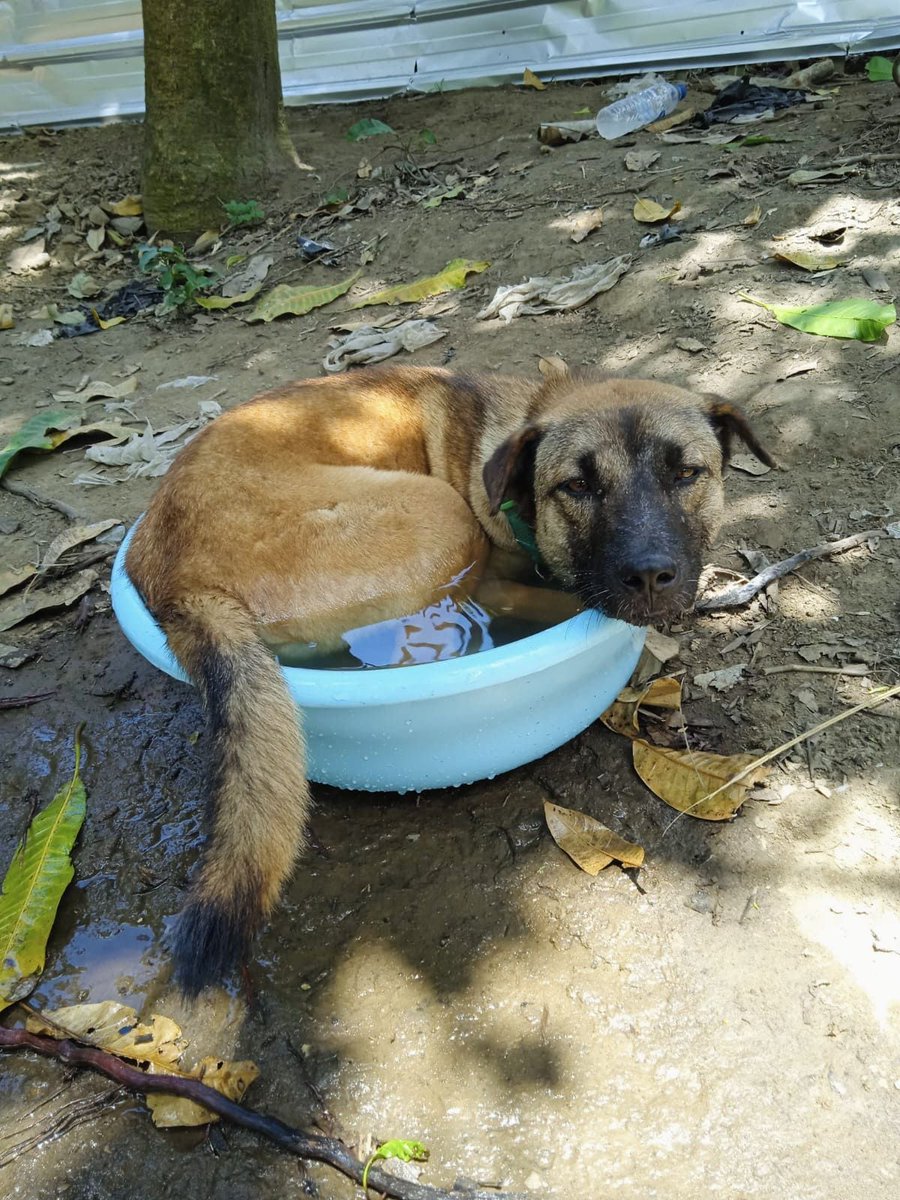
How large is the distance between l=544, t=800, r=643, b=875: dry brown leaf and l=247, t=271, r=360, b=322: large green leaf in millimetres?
4508

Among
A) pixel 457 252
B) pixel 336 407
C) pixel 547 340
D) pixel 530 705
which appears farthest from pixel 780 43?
pixel 530 705

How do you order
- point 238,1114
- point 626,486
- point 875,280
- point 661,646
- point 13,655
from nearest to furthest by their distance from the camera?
point 238,1114
point 626,486
point 661,646
point 13,655
point 875,280

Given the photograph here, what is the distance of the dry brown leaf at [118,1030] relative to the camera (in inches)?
93.5

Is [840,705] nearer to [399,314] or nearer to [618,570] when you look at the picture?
[618,570]

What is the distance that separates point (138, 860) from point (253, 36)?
671cm

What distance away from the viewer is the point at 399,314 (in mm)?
5930

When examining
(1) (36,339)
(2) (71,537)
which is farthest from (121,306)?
(2) (71,537)

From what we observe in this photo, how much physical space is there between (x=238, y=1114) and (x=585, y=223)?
542 centimetres

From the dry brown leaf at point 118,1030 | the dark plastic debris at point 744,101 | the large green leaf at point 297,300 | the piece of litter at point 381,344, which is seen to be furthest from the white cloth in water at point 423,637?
the dark plastic debris at point 744,101

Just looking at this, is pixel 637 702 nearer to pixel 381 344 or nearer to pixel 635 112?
pixel 381 344

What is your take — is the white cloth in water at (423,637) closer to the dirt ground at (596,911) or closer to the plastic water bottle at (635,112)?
the dirt ground at (596,911)

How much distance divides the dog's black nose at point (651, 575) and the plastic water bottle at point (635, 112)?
209 inches

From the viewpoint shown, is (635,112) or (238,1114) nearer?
(238,1114)

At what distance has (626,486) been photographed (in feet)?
9.89
